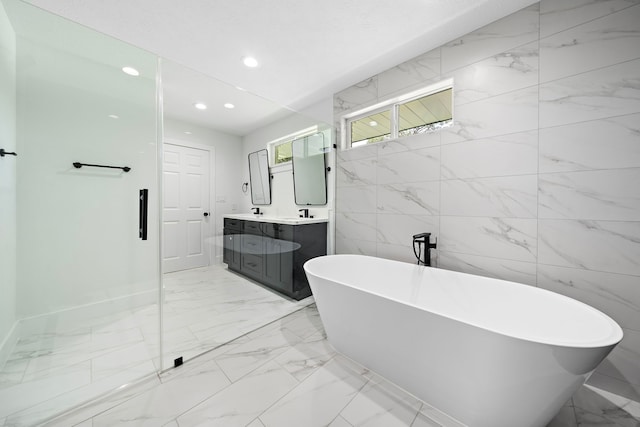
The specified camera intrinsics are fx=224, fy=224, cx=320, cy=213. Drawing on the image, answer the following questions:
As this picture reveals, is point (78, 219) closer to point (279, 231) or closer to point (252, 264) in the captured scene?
point (252, 264)

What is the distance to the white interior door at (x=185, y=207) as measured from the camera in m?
1.70

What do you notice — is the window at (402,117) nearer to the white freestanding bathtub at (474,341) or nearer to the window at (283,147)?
the window at (283,147)

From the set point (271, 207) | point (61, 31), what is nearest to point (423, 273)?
point (271, 207)

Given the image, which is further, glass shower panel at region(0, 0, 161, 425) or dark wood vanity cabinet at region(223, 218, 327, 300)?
dark wood vanity cabinet at region(223, 218, 327, 300)

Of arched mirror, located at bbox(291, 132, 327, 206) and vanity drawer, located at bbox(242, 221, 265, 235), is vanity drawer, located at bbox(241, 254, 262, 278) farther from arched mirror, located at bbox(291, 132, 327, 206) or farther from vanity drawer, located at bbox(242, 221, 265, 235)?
arched mirror, located at bbox(291, 132, 327, 206)

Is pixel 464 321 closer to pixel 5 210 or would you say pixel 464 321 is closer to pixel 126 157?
pixel 5 210

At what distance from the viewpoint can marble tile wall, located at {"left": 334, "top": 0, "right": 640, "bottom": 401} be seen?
1.36 metres

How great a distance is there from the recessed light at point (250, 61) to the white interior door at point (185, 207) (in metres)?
1.00

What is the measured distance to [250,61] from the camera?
2.21 meters

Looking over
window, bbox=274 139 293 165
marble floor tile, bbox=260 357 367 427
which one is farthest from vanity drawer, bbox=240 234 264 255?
marble floor tile, bbox=260 357 367 427

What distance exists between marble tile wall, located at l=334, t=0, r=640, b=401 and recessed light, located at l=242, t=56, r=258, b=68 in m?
1.49

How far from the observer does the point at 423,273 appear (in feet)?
6.22

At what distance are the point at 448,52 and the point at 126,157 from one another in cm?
303

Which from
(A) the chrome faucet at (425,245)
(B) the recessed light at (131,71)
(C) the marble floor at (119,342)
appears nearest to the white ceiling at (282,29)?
(B) the recessed light at (131,71)
